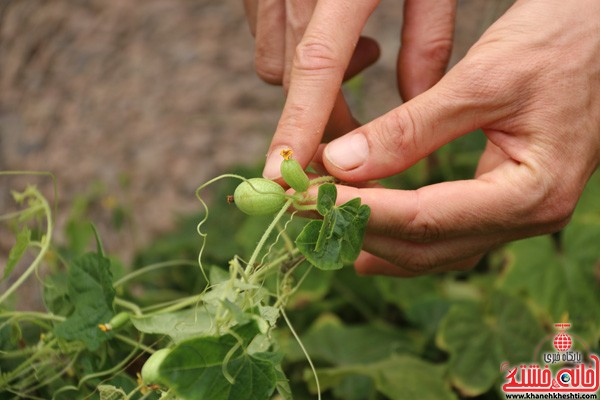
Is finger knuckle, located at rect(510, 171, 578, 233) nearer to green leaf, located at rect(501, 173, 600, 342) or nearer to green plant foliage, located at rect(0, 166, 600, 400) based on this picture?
green plant foliage, located at rect(0, 166, 600, 400)

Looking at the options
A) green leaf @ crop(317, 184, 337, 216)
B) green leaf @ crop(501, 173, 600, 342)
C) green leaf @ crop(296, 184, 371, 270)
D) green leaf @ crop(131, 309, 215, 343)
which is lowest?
green leaf @ crop(501, 173, 600, 342)

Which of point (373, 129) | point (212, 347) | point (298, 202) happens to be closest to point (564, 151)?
point (373, 129)

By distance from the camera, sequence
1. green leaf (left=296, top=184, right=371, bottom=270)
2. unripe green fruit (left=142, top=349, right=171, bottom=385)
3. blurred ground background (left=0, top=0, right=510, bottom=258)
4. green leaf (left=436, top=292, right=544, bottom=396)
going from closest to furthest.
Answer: unripe green fruit (left=142, top=349, right=171, bottom=385) < green leaf (left=296, top=184, right=371, bottom=270) < green leaf (left=436, top=292, right=544, bottom=396) < blurred ground background (left=0, top=0, right=510, bottom=258)

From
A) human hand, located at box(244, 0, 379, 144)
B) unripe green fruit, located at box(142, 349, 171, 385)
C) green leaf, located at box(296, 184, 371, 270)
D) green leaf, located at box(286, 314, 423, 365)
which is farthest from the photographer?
green leaf, located at box(286, 314, 423, 365)

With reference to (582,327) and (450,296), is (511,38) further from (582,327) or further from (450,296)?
(450,296)

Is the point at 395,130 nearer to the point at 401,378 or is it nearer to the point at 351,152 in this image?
the point at 351,152

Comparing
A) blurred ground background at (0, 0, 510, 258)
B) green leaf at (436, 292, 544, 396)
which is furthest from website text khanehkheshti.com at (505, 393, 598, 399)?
blurred ground background at (0, 0, 510, 258)
